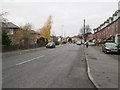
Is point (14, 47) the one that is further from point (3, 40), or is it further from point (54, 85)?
point (54, 85)

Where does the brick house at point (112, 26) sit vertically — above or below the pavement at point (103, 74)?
above

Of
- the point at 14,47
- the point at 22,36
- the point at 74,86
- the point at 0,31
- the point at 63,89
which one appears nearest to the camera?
the point at 63,89

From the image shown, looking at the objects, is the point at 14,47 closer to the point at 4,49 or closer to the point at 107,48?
the point at 4,49

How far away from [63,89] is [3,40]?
29.2m

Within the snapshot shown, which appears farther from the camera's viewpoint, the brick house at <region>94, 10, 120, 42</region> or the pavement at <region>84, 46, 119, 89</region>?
the brick house at <region>94, 10, 120, 42</region>

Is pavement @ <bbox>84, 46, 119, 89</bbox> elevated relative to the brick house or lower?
lower

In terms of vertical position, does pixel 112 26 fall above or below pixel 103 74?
above

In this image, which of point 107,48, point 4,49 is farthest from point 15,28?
point 107,48

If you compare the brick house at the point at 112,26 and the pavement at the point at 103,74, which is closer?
the pavement at the point at 103,74

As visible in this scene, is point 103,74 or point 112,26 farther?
point 112,26

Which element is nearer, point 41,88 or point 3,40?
point 41,88

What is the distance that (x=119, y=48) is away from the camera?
3044cm

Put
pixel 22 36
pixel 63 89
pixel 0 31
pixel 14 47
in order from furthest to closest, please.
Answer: pixel 22 36
pixel 14 47
pixel 0 31
pixel 63 89

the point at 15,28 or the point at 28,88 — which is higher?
the point at 15,28
